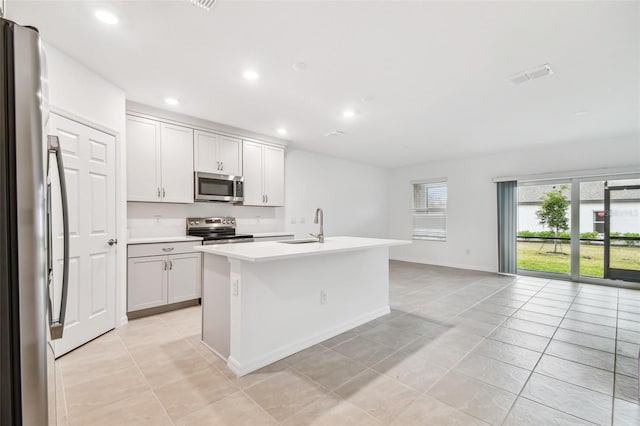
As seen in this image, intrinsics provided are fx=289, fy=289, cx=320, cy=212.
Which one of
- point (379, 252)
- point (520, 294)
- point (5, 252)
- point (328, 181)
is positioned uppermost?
point (328, 181)

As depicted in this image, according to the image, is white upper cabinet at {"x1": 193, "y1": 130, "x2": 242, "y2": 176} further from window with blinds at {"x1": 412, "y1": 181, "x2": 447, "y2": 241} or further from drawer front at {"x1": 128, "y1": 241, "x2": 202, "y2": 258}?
window with blinds at {"x1": 412, "y1": 181, "x2": 447, "y2": 241}

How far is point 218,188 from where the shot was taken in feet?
13.9

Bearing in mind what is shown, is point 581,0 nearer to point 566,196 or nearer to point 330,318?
point 330,318

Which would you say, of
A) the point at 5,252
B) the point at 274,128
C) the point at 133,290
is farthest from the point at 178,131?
the point at 5,252

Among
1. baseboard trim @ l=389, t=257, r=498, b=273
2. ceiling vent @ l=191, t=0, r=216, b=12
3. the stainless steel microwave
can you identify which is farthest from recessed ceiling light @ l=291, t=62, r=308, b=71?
baseboard trim @ l=389, t=257, r=498, b=273

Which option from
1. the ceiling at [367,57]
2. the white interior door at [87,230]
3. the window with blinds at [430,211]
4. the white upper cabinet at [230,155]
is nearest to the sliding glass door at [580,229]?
the ceiling at [367,57]

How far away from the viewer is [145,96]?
3301 mm

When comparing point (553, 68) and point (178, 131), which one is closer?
point (553, 68)

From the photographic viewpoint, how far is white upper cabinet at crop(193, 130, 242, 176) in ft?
13.4

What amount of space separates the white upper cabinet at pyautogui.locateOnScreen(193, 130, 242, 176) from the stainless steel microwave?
93 mm

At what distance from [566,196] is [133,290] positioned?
722 cm

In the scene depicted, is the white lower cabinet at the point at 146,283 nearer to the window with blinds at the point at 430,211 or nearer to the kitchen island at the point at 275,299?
the kitchen island at the point at 275,299

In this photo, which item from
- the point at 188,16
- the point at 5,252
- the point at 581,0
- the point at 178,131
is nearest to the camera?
the point at 5,252

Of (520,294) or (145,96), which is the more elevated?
(145,96)
